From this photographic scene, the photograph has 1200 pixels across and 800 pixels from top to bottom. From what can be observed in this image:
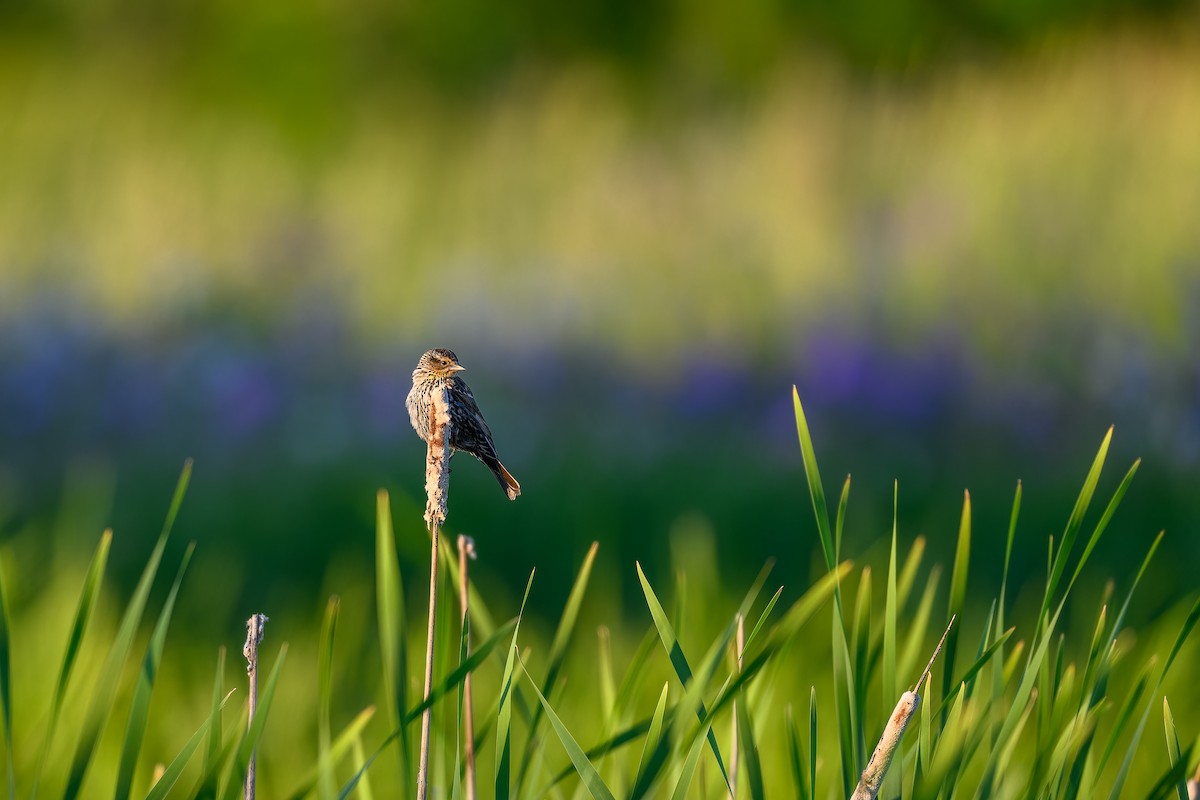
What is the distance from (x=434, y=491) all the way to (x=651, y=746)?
0.46ft

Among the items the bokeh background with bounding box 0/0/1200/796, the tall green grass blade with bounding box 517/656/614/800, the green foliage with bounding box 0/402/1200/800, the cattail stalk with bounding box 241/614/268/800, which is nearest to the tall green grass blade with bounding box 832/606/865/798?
the green foliage with bounding box 0/402/1200/800

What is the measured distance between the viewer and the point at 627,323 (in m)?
2.62

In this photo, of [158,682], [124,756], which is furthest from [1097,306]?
[124,756]

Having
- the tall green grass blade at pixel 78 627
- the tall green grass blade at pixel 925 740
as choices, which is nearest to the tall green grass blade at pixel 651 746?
the tall green grass blade at pixel 925 740

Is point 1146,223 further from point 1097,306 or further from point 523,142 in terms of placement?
point 523,142

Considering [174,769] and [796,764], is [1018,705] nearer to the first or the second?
[796,764]

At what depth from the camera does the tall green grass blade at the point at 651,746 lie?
457 mm

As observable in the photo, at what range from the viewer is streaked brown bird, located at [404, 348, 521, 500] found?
48 centimetres

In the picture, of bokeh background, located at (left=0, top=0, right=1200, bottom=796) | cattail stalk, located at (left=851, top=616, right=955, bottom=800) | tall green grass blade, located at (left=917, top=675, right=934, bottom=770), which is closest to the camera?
cattail stalk, located at (left=851, top=616, right=955, bottom=800)

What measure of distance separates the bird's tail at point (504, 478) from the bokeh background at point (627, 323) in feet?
2.85

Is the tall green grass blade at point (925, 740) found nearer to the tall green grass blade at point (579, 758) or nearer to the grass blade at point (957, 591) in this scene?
the grass blade at point (957, 591)

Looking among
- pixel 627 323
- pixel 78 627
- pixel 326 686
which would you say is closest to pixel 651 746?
pixel 326 686

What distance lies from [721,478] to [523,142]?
6.19 feet

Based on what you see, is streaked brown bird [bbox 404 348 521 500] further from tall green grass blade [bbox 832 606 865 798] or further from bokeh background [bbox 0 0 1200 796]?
bokeh background [bbox 0 0 1200 796]
